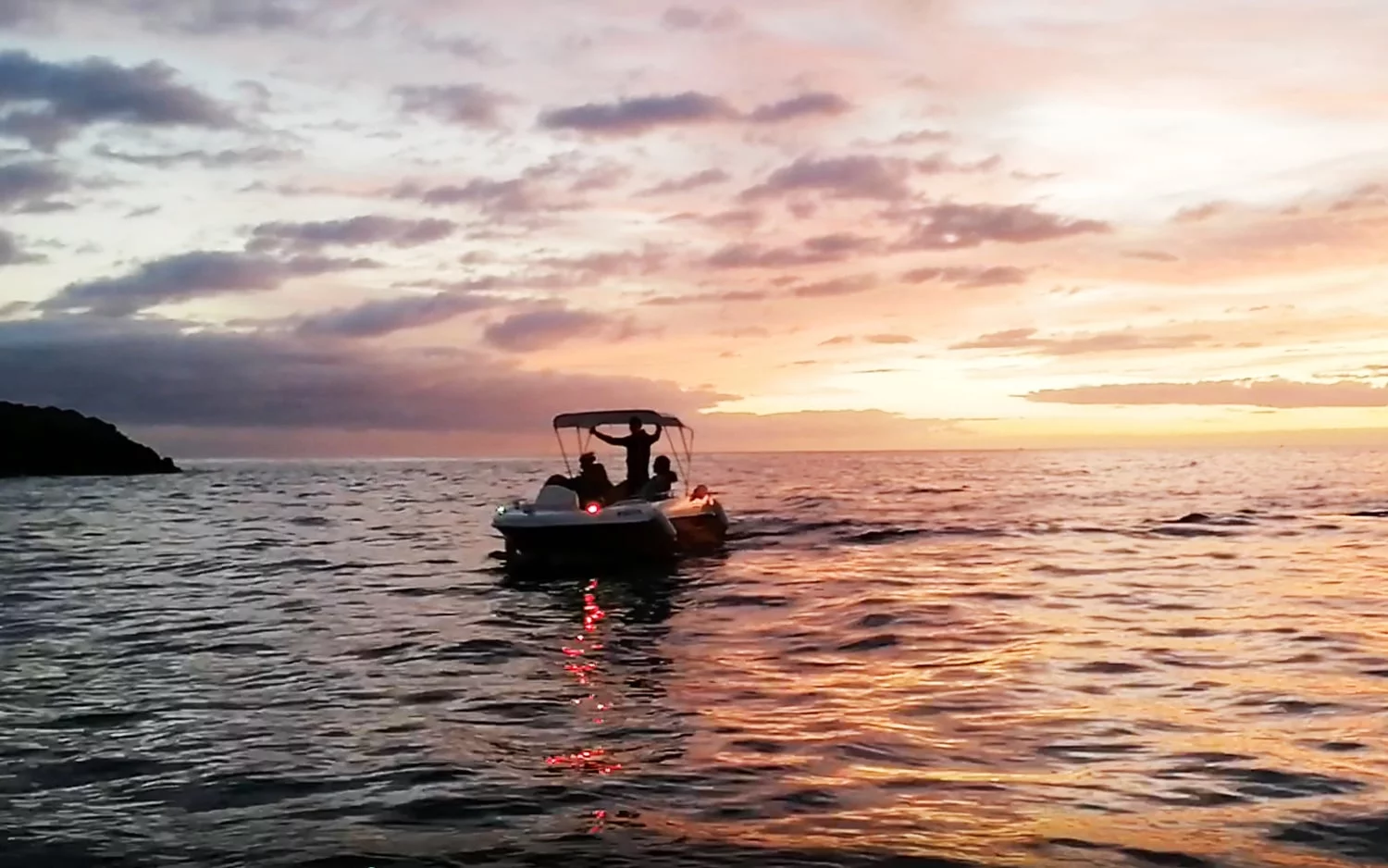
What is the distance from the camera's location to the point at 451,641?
1617 centimetres

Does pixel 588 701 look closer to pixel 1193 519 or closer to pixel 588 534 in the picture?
pixel 588 534

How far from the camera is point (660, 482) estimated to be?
26.6m

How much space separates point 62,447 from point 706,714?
119672mm

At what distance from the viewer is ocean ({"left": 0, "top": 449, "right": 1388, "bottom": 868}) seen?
781 centimetres

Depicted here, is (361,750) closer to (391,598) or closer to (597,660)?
(597,660)

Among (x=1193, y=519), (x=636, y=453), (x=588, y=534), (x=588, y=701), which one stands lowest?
(x=1193, y=519)

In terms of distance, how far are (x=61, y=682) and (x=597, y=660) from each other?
20.3 feet

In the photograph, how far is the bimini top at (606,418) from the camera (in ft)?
89.5

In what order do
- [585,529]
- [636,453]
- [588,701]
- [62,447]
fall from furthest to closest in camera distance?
[62,447]
[636,453]
[585,529]
[588,701]

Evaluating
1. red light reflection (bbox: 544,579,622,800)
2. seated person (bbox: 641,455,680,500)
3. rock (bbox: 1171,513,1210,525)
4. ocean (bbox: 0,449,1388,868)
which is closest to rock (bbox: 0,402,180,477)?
ocean (bbox: 0,449,1388,868)

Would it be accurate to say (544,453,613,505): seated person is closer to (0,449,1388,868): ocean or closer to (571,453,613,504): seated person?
(571,453,613,504): seated person

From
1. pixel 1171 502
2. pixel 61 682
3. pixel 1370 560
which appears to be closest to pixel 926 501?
pixel 1171 502

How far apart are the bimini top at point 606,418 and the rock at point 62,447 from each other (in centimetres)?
10147

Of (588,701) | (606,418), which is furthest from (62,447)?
(588,701)
